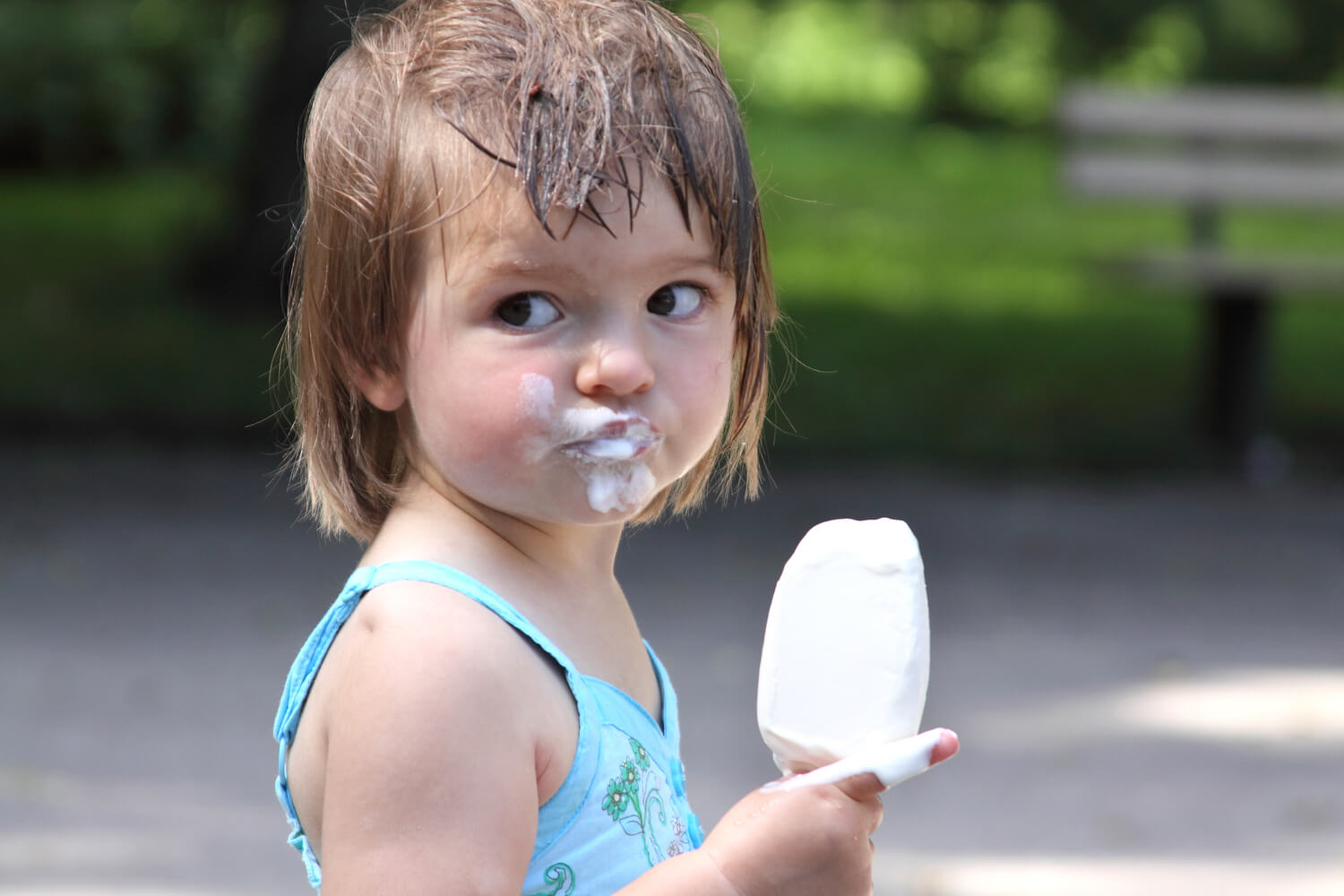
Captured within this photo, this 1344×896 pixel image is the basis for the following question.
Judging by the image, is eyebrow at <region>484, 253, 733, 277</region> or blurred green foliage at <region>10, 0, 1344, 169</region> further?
blurred green foliage at <region>10, 0, 1344, 169</region>

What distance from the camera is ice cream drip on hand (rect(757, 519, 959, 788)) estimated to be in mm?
1288

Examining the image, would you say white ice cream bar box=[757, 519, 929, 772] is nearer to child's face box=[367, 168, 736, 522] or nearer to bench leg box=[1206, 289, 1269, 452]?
child's face box=[367, 168, 736, 522]

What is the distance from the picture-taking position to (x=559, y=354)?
1306 mm

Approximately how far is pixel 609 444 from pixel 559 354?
8 cm

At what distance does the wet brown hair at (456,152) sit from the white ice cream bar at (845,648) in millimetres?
269

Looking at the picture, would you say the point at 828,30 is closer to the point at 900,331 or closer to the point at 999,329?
the point at 999,329

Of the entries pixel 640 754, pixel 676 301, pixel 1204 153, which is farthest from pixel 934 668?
pixel 1204 153

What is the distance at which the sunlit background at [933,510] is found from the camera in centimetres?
394

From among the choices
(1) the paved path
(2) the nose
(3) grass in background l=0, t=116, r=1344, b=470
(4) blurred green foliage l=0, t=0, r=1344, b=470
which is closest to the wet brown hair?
(2) the nose

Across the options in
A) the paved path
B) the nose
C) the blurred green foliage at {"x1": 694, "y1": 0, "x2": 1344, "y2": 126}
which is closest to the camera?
the nose

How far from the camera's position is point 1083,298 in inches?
433

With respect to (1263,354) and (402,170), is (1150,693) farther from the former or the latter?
(402,170)

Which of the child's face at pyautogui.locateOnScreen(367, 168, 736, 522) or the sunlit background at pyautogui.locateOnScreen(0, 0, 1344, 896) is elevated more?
the sunlit background at pyautogui.locateOnScreen(0, 0, 1344, 896)

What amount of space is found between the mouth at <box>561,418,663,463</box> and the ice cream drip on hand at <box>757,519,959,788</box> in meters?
0.16
